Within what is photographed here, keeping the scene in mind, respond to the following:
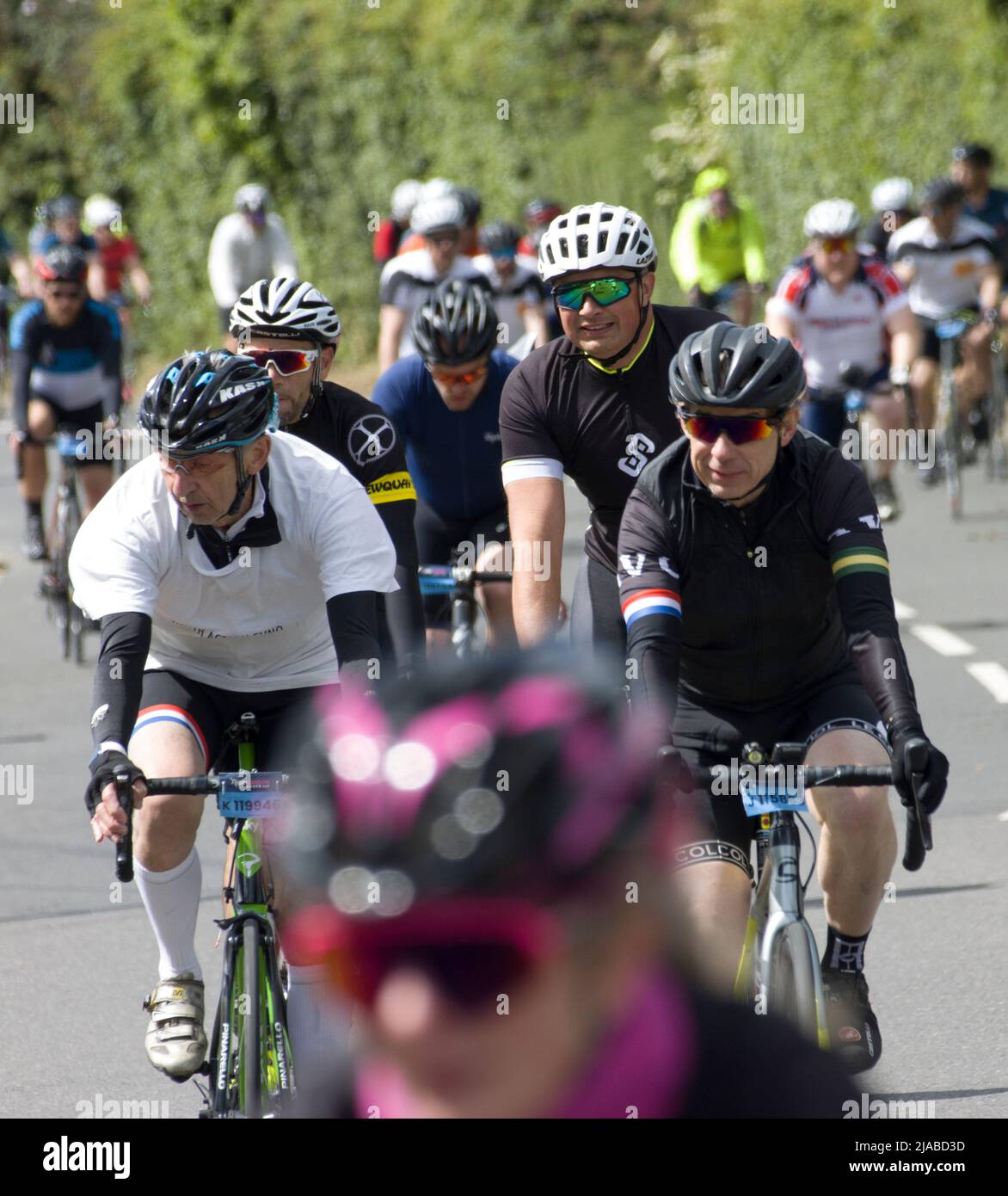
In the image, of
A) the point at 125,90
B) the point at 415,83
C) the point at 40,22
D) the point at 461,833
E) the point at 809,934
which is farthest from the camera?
the point at 40,22

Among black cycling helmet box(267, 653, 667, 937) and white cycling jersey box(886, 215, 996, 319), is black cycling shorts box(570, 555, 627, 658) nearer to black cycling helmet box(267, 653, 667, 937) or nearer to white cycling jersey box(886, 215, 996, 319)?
black cycling helmet box(267, 653, 667, 937)

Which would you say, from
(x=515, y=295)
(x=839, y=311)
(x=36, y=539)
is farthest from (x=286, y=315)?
(x=515, y=295)

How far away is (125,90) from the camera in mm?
32562

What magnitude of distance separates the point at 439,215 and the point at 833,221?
2704mm

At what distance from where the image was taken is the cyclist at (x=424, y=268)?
457 inches

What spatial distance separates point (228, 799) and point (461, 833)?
279 cm

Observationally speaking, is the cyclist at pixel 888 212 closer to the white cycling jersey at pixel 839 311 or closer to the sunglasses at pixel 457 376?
the white cycling jersey at pixel 839 311

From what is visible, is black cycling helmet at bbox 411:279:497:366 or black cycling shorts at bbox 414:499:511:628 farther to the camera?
black cycling shorts at bbox 414:499:511:628

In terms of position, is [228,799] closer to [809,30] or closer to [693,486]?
[693,486]

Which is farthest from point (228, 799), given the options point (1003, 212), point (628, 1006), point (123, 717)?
point (1003, 212)

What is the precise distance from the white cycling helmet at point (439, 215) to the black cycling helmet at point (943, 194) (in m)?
5.11

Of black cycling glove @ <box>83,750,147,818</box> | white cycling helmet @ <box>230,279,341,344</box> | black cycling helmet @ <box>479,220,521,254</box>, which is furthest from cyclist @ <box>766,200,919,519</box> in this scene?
black cycling glove @ <box>83,750,147,818</box>

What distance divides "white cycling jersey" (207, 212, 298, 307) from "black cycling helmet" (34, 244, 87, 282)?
3.67 m

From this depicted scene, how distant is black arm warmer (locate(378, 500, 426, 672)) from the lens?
20.0ft
